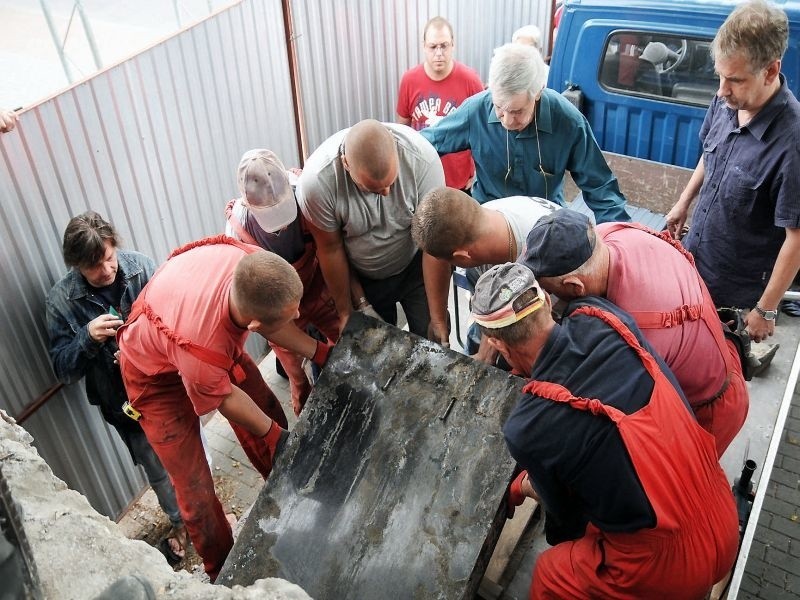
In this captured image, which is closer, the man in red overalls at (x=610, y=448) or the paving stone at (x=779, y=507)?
the man in red overalls at (x=610, y=448)

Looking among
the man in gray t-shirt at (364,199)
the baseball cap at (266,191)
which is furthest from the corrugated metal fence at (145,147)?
the man in gray t-shirt at (364,199)

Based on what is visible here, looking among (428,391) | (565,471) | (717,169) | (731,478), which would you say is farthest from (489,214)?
(731,478)

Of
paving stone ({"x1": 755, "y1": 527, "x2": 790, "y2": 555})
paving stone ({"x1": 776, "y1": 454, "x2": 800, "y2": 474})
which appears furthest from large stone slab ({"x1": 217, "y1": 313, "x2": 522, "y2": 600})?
paving stone ({"x1": 776, "y1": 454, "x2": 800, "y2": 474})

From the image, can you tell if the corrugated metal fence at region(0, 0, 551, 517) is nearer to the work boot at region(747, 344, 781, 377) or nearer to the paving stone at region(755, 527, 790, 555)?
the work boot at region(747, 344, 781, 377)

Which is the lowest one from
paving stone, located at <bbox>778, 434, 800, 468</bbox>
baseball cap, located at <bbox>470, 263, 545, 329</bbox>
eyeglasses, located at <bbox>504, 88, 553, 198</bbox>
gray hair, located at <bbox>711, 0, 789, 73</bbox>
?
paving stone, located at <bbox>778, 434, 800, 468</bbox>

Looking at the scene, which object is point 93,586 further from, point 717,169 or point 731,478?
point 717,169

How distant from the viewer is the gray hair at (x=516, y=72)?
3029mm

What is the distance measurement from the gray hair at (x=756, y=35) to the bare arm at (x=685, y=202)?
815 millimetres

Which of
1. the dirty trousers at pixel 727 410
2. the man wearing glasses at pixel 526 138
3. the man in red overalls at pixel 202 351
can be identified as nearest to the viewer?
the dirty trousers at pixel 727 410

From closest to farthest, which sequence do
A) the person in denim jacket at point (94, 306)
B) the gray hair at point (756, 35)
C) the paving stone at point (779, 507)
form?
the gray hair at point (756, 35)
the person in denim jacket at point (94, 306)
the paving stone at point (779, 507)

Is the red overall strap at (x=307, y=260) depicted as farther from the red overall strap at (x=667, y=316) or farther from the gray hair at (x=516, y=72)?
the red overall strap at (x=667, y=316)

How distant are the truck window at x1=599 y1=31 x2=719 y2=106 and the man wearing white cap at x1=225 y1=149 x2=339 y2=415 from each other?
8.57 feet

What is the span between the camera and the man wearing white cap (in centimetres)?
281

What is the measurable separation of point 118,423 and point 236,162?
1642mm
